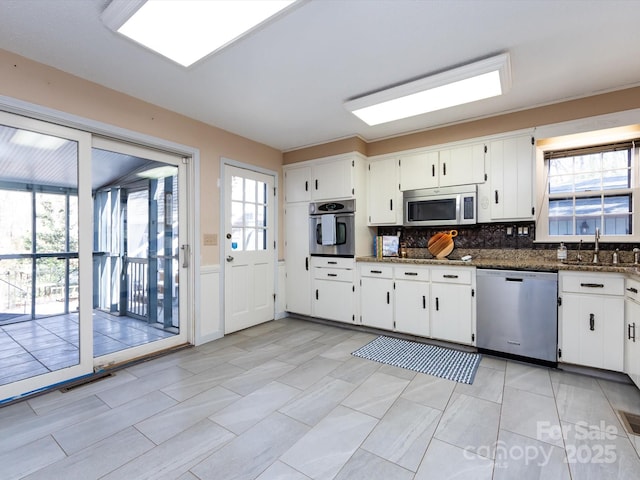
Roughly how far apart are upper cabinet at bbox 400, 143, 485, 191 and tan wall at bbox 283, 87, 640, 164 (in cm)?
14

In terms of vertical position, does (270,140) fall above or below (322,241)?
above

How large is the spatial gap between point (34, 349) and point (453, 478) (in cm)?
326

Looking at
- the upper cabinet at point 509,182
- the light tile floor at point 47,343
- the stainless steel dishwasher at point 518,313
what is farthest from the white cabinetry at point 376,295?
the light tile floor at point 47,343

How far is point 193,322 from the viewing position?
3.36 m

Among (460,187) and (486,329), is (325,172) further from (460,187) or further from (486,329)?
(486,329)

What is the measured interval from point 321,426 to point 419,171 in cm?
302

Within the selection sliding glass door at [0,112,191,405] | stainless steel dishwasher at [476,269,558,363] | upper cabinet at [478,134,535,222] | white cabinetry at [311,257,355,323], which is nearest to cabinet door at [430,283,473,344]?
stainless steel dishwasher at [476,269,558,363]

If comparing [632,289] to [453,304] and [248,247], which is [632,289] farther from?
[248,247]

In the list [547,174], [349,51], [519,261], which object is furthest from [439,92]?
[519,261]

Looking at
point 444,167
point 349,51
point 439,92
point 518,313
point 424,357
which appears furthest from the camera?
point 444,167

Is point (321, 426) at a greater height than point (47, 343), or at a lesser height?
lesser

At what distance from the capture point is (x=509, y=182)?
127 inches

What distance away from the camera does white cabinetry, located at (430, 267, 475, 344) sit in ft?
10.1

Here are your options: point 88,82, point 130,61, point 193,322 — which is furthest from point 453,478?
point 88,82
